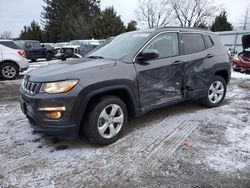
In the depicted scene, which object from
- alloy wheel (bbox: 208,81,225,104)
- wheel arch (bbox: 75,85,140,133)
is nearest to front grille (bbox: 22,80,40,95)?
wheel arch (bbox: 75,85,140,133)

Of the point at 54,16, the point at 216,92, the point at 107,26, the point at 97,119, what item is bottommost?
the point at 216,92

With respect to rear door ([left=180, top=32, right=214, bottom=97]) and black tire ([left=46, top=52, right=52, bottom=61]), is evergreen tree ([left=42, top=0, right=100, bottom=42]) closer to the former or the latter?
black tire ([left=46, top=52, right=52, bottom=61])

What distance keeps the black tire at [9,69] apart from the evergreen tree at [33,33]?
35.9 m

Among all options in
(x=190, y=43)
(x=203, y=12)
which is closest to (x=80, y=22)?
(x=203, y=12)

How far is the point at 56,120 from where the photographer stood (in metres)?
3.11

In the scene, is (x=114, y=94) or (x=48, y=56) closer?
(x=114, y=94)

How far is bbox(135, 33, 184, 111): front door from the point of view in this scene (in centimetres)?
378

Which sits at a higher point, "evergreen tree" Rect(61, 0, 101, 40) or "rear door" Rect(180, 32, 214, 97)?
"evergreen tree" Rect(61, 0, 101, 40)

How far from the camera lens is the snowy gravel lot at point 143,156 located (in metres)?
2.69

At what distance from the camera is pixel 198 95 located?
4.77 m

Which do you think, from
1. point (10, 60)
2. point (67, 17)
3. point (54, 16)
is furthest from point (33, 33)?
point (10, 60)

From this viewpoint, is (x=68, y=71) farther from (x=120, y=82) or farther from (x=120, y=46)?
(x=120, y=46)

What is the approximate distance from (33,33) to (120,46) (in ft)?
140

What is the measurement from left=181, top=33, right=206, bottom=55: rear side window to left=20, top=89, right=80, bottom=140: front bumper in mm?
2478
